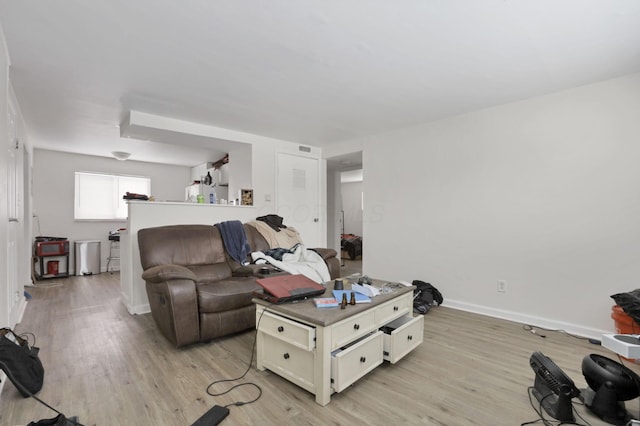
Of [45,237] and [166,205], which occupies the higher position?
[166,205]

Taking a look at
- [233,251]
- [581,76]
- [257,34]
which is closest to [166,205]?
[233,251]

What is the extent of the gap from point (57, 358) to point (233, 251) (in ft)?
5.37

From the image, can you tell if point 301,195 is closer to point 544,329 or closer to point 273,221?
point 273,221

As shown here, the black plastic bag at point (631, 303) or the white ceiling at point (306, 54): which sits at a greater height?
the white ceiling at point (306, 54)

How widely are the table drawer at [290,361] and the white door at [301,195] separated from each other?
2993 mm

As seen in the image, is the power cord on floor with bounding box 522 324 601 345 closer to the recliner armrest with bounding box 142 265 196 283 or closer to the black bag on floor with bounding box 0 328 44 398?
the recliner armrest with bounding box 142 265 196 283

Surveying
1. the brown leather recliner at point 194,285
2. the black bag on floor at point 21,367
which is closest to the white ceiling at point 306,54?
the brown leather recliner at point 194,285

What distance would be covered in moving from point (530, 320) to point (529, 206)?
1166 mm

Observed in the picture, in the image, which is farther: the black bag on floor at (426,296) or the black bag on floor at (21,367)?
the black bag on floor at (426,296)

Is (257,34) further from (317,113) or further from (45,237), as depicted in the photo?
(45,237)

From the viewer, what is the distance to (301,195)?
5.16 meters

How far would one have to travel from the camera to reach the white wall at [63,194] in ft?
18.6

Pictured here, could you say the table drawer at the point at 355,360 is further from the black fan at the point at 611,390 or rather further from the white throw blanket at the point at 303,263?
the white throw blanket at the point at 303,263

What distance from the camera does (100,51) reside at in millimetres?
2242
